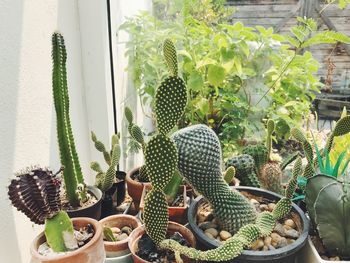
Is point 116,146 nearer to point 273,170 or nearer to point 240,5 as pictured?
point 273,170

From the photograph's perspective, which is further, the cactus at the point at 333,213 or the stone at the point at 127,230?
the stone at the point at 127,230

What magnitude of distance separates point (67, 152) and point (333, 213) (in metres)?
0.68

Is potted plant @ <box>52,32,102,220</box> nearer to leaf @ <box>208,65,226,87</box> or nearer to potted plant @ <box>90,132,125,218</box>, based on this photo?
potted plant @ <box>90,132,125,218</box>

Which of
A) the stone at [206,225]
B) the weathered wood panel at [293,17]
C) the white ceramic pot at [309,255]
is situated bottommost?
the white ceramic pot at [309,255]

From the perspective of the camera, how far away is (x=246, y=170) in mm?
1163

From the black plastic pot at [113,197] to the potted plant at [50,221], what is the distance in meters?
0.31

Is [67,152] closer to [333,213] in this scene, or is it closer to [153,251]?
[153,251]

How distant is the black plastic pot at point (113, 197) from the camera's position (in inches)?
43.0

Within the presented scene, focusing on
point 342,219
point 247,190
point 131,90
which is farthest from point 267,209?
point 131,90

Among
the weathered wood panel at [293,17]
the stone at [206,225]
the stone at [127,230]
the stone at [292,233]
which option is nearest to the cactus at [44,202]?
the stone at [127,230]

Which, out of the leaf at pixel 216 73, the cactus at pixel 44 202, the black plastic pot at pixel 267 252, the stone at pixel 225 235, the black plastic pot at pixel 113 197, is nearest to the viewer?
the cactus at pixel 44 202

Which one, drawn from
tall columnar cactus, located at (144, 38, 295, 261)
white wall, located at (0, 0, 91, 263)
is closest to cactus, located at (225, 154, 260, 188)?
tall columnar cactus, located at (144, 38, 295, 261)

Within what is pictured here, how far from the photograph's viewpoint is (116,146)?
1.05 m

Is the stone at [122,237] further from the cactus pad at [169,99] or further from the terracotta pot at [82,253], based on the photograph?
the cactus pad at [169,99]
